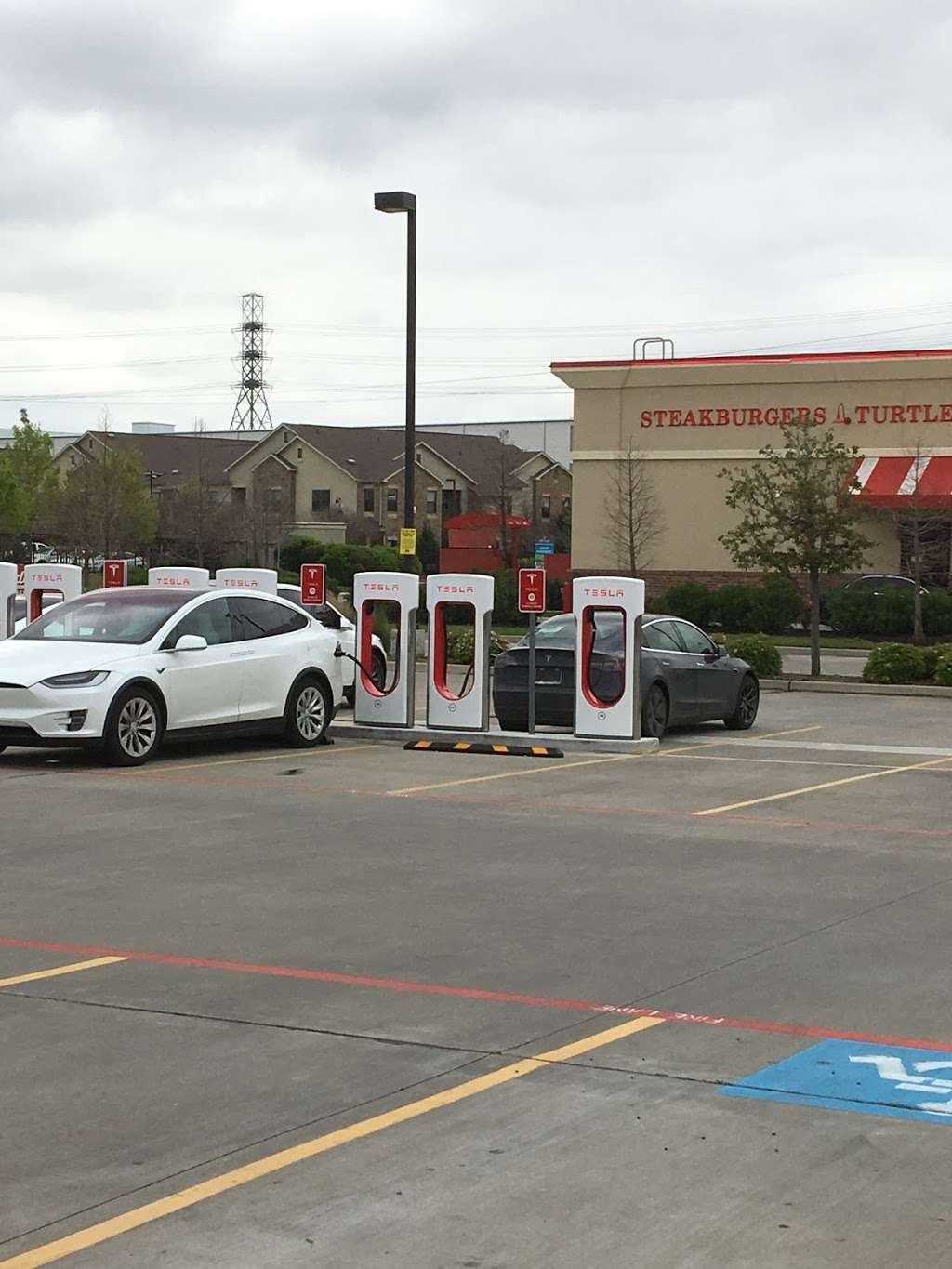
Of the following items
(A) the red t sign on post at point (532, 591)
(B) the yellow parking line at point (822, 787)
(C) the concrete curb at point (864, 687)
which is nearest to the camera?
(B) the yellow parking line at point (822, 787)

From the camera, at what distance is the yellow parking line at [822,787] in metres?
14.1

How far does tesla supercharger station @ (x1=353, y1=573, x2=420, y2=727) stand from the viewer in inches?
766

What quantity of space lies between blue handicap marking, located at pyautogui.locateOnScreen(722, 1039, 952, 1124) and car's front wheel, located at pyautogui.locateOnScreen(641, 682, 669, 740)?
12484 mm

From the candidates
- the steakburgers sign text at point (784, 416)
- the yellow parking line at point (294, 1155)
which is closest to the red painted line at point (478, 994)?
the yellow parking line at point (294, 1155)

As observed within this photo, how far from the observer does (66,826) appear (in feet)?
42.0

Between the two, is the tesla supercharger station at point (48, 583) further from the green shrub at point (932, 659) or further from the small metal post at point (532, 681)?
the green shrub at point (932, 659)

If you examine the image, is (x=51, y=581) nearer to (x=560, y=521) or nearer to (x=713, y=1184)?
(x=713, y=1184)

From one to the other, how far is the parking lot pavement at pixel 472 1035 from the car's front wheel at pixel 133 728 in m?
2.31

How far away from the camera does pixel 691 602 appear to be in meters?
44.4

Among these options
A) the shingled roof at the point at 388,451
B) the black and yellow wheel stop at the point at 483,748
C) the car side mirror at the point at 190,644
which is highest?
the shingled roof at the point at 388,451

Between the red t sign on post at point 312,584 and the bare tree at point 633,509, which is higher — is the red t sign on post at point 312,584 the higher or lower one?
the lower one

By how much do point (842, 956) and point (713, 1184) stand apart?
138 inches

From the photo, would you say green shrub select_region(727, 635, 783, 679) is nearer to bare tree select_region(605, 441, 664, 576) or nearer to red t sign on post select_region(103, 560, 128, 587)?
red t sign on post select_region(103, 560, 128, 587)

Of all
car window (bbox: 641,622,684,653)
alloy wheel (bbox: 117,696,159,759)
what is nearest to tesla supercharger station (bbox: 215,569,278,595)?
car window (bbox: 641,622,684,653)
